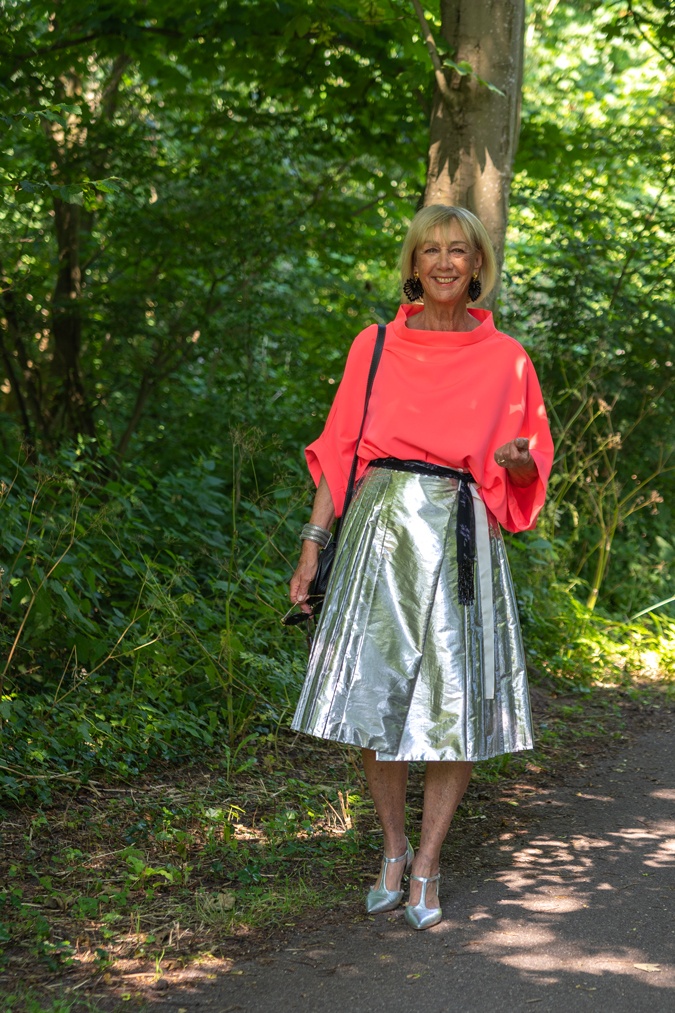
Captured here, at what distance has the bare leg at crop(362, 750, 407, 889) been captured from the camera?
10.5 feet

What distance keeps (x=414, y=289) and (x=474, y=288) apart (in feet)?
0.65

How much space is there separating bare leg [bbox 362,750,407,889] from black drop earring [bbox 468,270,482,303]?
140 centimetres

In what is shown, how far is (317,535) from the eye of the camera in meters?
3.32

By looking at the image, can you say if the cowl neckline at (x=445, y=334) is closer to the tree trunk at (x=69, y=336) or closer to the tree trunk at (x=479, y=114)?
the tree trunk at (x=479, y=114)

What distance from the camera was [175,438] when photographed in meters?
8.38

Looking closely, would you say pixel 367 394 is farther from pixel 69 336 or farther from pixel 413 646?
pixel 69 336

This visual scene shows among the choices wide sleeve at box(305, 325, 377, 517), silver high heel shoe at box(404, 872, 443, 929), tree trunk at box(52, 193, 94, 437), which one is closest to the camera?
silver high heel shoe at box(404, 872, 443, 929)

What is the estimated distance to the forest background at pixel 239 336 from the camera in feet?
15.2

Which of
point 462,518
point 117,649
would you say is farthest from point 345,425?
point 117,649

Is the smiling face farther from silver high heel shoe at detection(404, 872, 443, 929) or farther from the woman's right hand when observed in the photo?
silver high heel shoe at detection(404, 872, 443, 929)

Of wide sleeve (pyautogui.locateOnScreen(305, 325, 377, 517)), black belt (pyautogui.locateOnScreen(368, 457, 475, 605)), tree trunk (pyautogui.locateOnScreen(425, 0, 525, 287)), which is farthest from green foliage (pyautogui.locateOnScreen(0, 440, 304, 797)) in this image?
tree trunk (pyautogui.locateOnScreen(425, 0, 525, 287))

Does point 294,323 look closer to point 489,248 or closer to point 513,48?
point 513,48

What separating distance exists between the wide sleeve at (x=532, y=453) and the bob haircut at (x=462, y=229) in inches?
12.4

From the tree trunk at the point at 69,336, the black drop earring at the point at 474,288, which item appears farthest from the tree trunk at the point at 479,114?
the tree trunk at the point at 69,336
